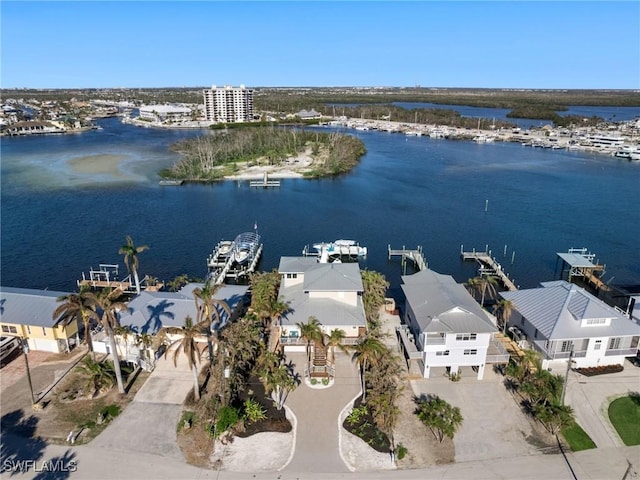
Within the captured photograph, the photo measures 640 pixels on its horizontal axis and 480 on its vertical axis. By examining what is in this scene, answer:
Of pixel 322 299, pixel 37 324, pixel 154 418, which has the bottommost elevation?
pixel 154 418

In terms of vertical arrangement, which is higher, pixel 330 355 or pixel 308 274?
pixel 308 274

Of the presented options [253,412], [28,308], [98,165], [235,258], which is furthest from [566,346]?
[98,165]

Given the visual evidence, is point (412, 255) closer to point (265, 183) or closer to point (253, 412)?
point (253, 412)

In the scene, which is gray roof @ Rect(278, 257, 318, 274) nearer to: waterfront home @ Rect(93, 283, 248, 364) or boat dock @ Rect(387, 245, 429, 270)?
waterfront home @ Rect(93, 283, 248, 364)

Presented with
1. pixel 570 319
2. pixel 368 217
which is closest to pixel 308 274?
pixel 570 319

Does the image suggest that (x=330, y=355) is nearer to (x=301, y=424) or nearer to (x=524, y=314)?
(x=301, y=424)

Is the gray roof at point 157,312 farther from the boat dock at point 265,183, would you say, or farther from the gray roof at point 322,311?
the boat dock at point 265,183
